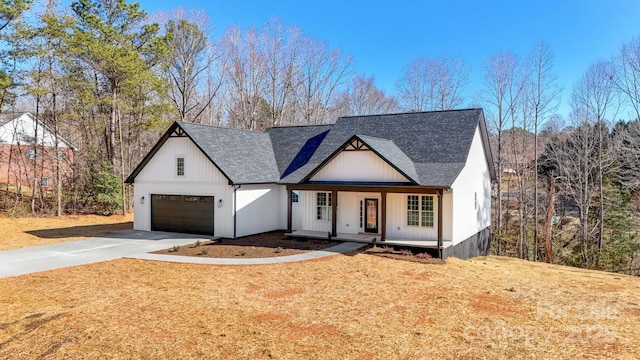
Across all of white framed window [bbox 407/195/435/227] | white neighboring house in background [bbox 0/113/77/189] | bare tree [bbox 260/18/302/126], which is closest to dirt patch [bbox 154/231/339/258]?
white framed window [bbox 407/195/435/227]

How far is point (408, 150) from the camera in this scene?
19625mm

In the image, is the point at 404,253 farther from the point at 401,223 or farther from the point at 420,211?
the point at 420,211

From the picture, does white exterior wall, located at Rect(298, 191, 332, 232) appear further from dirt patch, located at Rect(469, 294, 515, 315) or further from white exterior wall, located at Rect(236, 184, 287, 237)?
dirt patch, located at Rect(469, 294, 515, 315)

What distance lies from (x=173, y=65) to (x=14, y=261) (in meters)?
25.7

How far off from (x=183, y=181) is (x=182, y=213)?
169 centimetres

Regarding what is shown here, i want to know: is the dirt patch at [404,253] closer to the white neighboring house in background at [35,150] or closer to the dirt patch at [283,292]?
the dirt patch at [283,292]

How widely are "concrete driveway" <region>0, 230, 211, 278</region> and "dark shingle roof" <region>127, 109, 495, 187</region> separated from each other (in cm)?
398

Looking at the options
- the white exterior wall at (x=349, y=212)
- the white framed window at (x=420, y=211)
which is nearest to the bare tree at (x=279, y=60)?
the white exterior wall at (x=349, y=212)

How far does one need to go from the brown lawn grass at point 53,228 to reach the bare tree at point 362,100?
27553 mm

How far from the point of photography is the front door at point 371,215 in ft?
59.6

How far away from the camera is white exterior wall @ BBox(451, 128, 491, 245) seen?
17109 mm

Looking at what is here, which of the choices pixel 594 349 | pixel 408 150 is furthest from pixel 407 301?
pixel 408 150

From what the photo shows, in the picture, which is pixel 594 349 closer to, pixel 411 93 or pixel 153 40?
pixel 153 40

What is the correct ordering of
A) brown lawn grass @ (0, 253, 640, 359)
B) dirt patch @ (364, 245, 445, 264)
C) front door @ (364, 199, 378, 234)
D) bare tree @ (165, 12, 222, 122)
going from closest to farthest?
brown lawn grass @ (0, 253, 640, 359) → dirt patch @ (364, 245, 445, 264) → front door @ (364, 199, 378, 234) → bare tree @ (165, 12, 222, 122)
